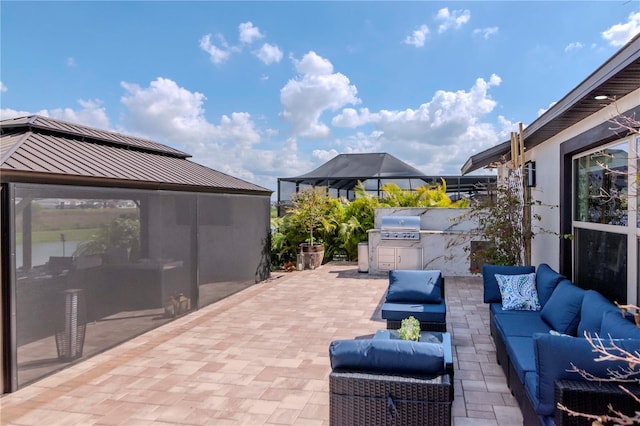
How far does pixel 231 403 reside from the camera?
423 centimetres

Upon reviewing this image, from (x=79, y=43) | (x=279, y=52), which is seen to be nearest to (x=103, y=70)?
(x=79, y=43)

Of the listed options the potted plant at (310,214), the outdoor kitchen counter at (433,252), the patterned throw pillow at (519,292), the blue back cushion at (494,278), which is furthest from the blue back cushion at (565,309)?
the potted plant at (310,214)

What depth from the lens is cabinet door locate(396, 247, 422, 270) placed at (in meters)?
11.7

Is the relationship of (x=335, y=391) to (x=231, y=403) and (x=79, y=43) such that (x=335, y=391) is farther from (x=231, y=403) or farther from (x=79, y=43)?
(x=79, y=43)

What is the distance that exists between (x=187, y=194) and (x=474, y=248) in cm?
775

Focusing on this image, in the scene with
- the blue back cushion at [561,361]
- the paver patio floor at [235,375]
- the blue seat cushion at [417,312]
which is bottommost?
the paver patio floor at [235,375]

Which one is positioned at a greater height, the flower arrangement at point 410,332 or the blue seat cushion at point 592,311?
the blue seat cushion at point 592,311

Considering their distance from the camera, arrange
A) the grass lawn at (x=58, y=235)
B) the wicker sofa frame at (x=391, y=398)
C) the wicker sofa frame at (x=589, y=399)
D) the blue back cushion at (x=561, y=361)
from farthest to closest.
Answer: the grass lawn at (x=58, y=235) → the wicker sofa frame at (x=391, y=398) → the blue back cushion at (x=561, y=361) → the wicker sofa frame at (x=589, y=399)

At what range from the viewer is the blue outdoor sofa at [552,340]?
8.68 ft

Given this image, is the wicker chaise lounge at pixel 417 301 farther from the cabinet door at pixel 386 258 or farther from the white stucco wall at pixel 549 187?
the cabinet door at pixel 386 258

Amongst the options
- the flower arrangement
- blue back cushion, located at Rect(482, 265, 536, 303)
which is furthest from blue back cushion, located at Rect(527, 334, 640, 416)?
blue back cushion, located at Rect(482, 265, 536, 303)

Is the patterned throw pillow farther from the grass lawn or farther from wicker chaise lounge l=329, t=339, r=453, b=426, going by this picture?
the grass lawn

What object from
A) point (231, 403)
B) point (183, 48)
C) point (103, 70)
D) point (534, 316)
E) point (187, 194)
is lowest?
point (231, 403)

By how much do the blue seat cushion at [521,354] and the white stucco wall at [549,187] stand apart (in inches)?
114
